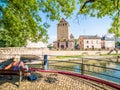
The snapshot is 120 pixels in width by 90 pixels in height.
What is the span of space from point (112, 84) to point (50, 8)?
7.38 m

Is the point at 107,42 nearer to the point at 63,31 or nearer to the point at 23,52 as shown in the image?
the point at 63,31

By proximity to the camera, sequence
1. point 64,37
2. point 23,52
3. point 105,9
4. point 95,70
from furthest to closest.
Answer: point 64,37
point 23,52
point 95,70
point 105,9

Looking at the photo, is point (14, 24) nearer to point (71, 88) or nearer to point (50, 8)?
point (50, 8)

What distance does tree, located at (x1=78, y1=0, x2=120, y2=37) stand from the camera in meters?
13.1

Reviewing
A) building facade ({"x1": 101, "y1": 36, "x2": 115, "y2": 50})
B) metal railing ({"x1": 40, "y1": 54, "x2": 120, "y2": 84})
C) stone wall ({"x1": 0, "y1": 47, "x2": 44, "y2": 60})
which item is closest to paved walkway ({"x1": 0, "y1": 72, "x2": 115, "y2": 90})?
metal railing ({"x1": 40, "y1": 54, "x2": 120, "y2": 84})

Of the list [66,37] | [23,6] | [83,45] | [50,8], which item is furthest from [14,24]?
[83,45]

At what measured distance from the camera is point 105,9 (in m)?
13.8

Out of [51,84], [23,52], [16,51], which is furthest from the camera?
[23,52]

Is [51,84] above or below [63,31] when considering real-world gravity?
below

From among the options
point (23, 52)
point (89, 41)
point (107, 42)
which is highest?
point (107, 42)

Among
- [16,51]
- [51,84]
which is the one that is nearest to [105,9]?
[51,84]

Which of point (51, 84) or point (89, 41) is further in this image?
point (89, 41)

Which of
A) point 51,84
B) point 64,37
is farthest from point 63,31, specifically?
point 51,84

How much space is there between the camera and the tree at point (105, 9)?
13.1 meters
